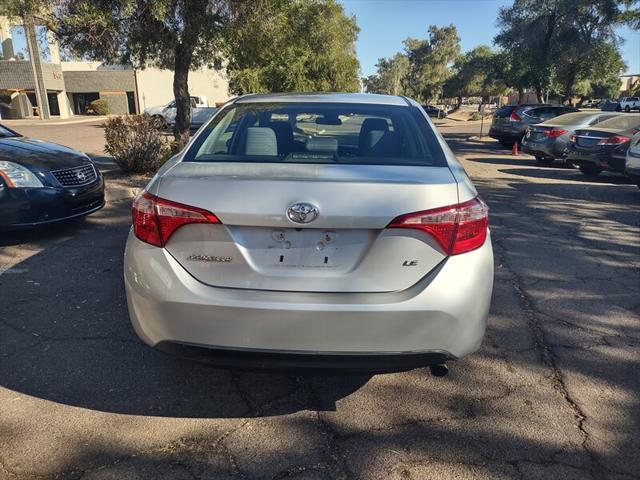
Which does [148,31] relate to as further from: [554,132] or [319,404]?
[554,132]

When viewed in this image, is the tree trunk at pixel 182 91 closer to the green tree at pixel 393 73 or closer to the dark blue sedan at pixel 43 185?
the dark blue sedan at pixel 43 185

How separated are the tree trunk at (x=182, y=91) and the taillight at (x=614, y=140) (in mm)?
8897

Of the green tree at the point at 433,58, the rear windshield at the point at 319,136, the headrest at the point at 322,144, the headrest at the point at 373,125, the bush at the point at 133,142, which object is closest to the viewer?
the rear windshield at the point at 319,136

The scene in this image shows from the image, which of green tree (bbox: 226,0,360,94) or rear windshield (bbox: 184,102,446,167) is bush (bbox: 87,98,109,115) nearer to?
green tree (bbox: 226,0,360,94)

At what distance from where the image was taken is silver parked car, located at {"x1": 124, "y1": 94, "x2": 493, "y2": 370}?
2346mm

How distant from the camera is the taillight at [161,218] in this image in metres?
2.41

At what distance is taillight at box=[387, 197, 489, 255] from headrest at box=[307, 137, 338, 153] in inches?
37.0

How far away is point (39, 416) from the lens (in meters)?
2.79

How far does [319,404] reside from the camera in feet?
9.71

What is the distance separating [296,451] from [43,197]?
14.4 feet

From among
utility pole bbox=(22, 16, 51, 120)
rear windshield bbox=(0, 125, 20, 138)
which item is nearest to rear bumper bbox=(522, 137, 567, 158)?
rear windshield bbox=(0, 125, 20, 138)

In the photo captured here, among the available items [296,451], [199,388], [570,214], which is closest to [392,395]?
[296,451]

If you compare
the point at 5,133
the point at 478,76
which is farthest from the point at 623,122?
the point at 478,76

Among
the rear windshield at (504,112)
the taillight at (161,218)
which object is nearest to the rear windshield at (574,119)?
the rear windshield at (504,112)
